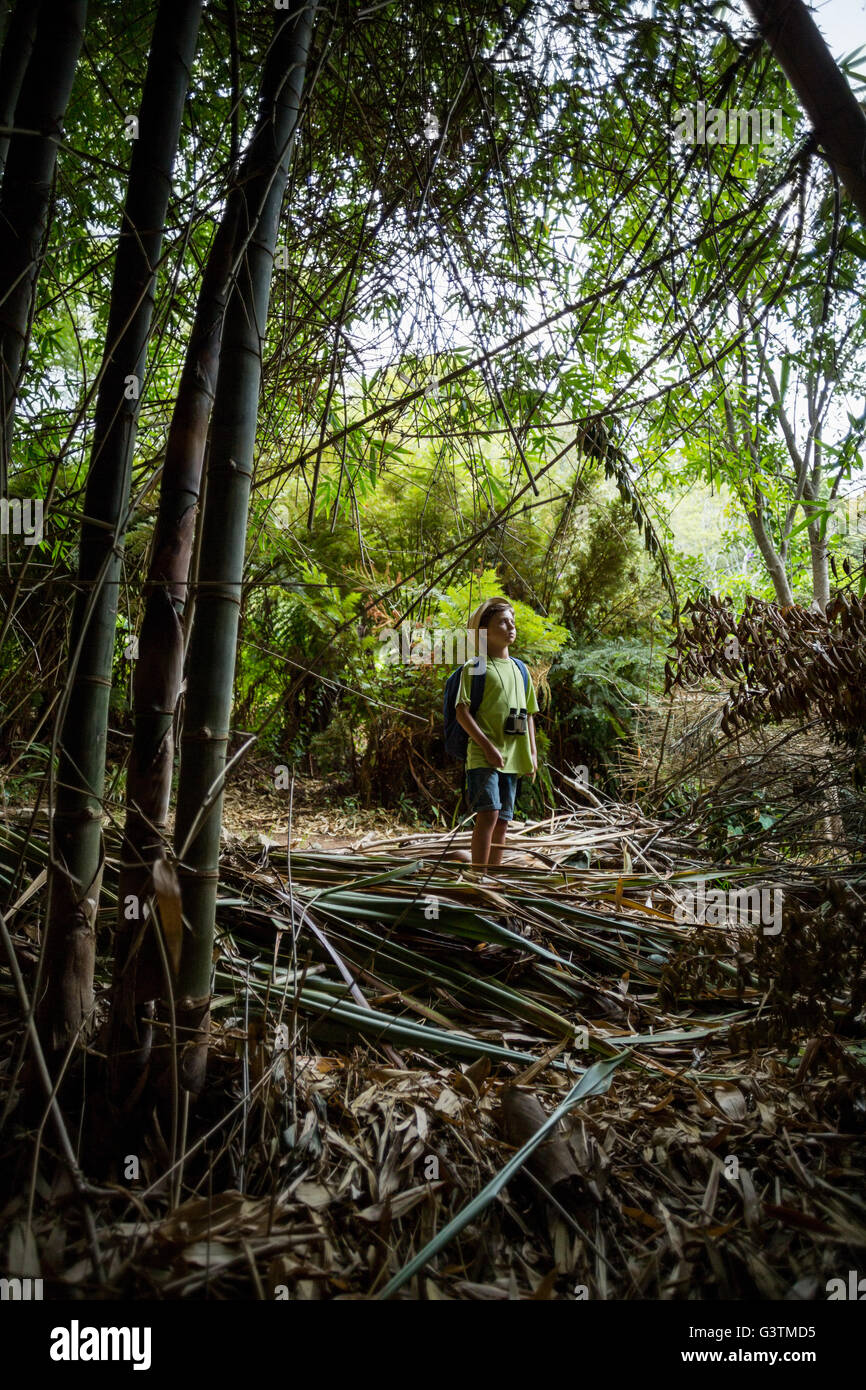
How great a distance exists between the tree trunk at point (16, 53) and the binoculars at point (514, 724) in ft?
8.23

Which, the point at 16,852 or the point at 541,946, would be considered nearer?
the point at 16,852

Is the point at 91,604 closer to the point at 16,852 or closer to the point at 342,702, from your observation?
the point at 16,852

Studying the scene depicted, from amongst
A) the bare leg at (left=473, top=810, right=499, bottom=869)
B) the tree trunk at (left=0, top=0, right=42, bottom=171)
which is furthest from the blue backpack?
the tree trunk at (left=0, top=0, right=42, bottom=171)

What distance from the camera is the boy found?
3.14 meters

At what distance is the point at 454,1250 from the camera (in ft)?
3.33

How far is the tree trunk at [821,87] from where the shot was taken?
115 cm

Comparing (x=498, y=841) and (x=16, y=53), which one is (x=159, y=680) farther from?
(x=498, y=841)

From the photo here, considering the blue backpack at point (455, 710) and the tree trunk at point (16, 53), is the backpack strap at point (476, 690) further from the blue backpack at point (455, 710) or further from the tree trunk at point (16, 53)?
the tree trunk at point (16, 53)

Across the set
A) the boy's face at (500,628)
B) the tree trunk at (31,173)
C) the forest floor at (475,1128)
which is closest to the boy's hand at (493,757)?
the boy's face at (500,628)
